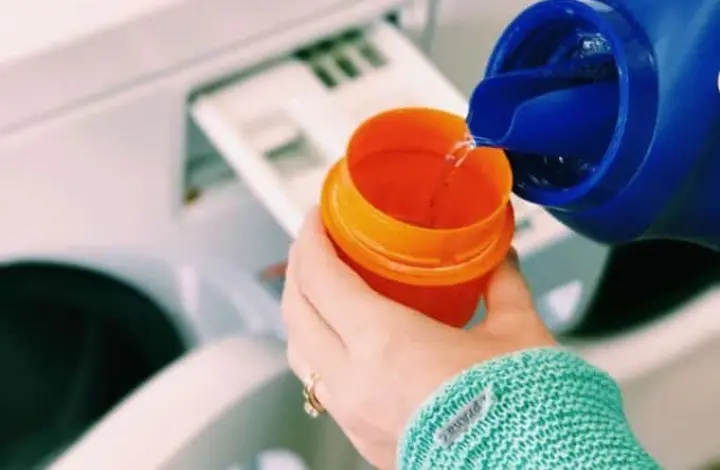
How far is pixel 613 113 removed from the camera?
0.41m

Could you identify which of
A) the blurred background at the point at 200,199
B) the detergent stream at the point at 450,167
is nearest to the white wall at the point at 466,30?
the blurred background at the point at 200,199

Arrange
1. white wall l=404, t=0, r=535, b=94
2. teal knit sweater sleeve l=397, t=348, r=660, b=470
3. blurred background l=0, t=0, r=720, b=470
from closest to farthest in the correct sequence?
teal knit sweater sleeve l=397, t=348, r=660, b=470 < blurred background l=0, t=0, r=720, b=470 < white wall l=404, t=0, r=535, b=94

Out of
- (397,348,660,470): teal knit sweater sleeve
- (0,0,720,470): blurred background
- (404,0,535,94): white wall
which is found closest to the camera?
(397,348,660,470): teal knit sweater sleeve

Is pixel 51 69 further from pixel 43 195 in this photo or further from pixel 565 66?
pixel 565 66

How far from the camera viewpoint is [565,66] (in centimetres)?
43

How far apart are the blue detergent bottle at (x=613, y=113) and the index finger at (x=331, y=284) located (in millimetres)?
72

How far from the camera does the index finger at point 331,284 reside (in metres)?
0.42

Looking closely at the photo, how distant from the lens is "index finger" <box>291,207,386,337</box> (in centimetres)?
42

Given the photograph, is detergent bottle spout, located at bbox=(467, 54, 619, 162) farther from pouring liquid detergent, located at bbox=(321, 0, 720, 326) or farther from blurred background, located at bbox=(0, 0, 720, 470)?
blurred background, located at bbox=(0, 0, 720, 470)

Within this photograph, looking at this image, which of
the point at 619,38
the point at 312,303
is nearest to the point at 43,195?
the point at 312,303

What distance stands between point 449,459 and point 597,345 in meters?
0.25

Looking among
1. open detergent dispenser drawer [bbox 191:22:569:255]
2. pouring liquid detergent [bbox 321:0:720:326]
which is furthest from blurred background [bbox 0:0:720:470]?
pouring liquid detergent [bbox 321:0:720:326]

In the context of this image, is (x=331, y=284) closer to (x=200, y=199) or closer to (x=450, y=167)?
(x=450, y=167)

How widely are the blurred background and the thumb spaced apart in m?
0.12
